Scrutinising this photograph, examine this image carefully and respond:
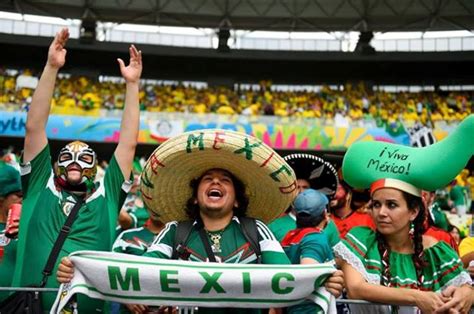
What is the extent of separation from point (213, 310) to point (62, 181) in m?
1.54

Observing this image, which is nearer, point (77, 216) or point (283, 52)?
point (77, 216)

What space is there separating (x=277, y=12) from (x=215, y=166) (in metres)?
A: 22.6

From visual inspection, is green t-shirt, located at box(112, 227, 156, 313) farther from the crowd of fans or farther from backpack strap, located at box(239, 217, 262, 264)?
the crowd of fans

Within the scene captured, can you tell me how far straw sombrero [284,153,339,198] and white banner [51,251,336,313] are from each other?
95.0 inches

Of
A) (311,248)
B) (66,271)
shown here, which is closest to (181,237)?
(66,271)

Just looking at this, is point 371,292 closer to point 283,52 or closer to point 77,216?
point 77,216

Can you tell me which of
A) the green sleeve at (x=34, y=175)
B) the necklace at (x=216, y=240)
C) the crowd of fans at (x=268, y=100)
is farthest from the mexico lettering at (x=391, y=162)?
the crowd of fans at (x=268, y=100)

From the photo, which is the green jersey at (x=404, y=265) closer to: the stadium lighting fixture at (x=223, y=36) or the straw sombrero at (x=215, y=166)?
the straw sombrero at (x=215, y=166)

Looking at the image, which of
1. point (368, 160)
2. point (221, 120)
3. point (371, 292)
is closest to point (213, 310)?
point (371, 292)

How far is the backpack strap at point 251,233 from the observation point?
322 cm

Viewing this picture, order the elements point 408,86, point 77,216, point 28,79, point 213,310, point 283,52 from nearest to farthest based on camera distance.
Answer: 1. point 213,310
2. point 77,216
3. point 28,79
4. point 283,52
5. point 408,86

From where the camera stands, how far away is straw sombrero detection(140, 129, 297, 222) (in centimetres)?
336

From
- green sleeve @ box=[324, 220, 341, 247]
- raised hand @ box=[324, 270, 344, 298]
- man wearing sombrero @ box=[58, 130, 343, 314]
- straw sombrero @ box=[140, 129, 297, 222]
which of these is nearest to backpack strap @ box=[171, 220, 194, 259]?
man wearing sombrero @ box=[58, 130, 343, 314]

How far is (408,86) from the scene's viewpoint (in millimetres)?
25672
